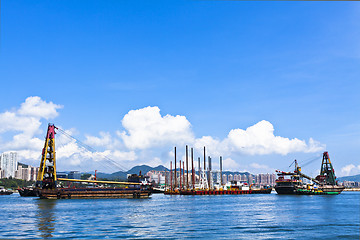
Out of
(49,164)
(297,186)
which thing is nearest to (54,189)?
(49,164)

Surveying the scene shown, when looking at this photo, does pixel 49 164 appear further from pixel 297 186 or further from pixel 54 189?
pixel 297 186

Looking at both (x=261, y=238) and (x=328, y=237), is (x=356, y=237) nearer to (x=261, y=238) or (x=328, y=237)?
(x=328, y=237)

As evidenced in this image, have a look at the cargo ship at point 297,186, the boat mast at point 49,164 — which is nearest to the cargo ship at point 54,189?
the boat mast at point 49,164

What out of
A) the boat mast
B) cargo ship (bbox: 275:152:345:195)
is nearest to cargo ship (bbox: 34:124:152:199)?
the boat mast

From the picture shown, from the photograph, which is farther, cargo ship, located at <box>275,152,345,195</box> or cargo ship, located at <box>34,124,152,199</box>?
cargo ship, located at <box>275,152,345,195</box>

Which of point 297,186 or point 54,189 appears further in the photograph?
point 297,186

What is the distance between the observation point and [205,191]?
163000mm

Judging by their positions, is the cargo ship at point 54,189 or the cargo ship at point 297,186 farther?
the cargo ship at point 297,186

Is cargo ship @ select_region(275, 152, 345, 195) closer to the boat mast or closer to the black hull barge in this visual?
the black hull barge

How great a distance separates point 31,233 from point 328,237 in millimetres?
29072

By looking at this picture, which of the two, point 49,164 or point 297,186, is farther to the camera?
point 297,186

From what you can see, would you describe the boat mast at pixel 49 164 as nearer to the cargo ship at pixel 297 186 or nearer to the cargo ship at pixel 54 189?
the cargo ship at pixel 54 189

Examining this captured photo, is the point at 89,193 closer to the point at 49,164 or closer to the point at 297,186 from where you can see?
the point at 49,164

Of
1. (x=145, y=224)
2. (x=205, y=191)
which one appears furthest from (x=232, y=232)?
(x=205, y=191)
